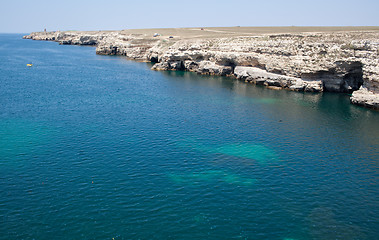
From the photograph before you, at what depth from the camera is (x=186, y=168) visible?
41.0 meters

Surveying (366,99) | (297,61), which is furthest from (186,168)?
(297,61)

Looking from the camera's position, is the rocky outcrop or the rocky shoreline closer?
the rocky outcrop

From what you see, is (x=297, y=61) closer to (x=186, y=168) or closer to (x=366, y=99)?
(x=366, y=99)

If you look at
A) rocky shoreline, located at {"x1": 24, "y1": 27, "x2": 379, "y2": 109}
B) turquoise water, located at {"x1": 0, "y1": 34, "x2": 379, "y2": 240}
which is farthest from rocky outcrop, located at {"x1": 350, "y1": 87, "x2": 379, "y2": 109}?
turquoise water, located at {"x1": 0, "y1": 34, "x2": 379, "y2": 240}

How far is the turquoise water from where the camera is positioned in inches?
1177

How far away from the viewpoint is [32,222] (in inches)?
1161

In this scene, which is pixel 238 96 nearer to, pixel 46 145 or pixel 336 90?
pixel 336 90

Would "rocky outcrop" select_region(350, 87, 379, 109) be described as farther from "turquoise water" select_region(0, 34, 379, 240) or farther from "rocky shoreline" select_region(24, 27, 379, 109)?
"turquoise water" select_region(0, 34, 379, 240)

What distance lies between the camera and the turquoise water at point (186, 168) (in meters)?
29.9

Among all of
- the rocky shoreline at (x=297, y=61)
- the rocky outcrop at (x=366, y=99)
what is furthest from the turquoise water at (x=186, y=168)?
the rocky shoreline at (x=297, y=61)

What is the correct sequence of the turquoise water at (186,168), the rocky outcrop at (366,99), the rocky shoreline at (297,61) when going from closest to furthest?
the turquoise water at (186,168)
the rocky outcrop at (366,99)
the rocky shoreline at (297,61)

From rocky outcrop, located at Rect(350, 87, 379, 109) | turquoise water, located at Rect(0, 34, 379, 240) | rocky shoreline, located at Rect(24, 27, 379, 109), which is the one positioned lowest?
turquoise water, located at Rect(0, 34, 379, 240)

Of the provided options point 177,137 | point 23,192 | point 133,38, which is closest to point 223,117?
point 177,137

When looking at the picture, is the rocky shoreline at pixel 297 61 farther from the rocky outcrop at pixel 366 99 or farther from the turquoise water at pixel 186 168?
the turquoise water at pixel 186 168
